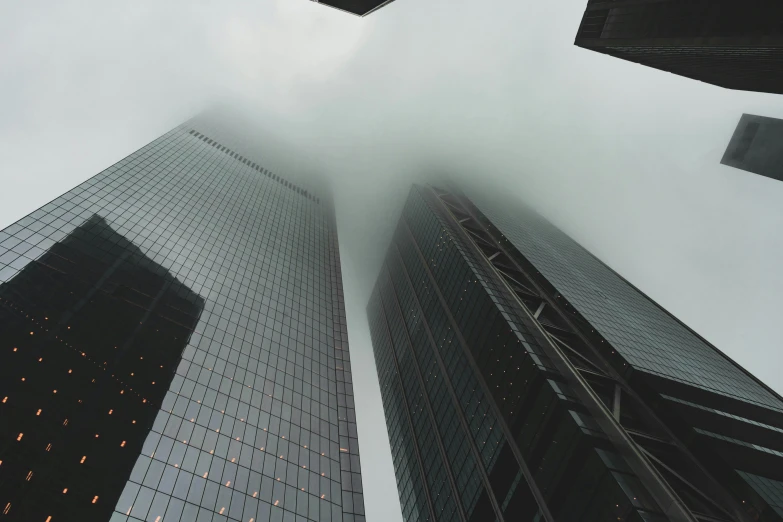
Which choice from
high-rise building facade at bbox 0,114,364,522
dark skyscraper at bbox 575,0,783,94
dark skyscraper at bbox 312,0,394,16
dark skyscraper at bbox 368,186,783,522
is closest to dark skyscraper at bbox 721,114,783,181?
dark skyscraper at bbox 575,0,783,94

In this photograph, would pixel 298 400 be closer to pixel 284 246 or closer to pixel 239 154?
pixel 284 246

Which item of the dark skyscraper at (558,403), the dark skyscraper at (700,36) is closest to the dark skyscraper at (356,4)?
the dark skyscraper at (700,36)

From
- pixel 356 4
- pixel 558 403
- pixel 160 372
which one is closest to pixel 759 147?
pixel 558 403

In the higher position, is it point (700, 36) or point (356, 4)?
point (700, 36)

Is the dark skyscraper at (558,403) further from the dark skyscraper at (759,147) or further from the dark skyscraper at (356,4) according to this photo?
the dark skyscraper at (356,4)

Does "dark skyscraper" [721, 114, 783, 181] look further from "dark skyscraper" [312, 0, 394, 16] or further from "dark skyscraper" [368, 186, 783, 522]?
"dark skyscraper" [312, 0, 394, 16]

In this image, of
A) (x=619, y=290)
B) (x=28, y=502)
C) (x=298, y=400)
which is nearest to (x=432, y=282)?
(x=619, y=290)

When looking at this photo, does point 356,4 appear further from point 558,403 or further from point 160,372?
point 558,403
